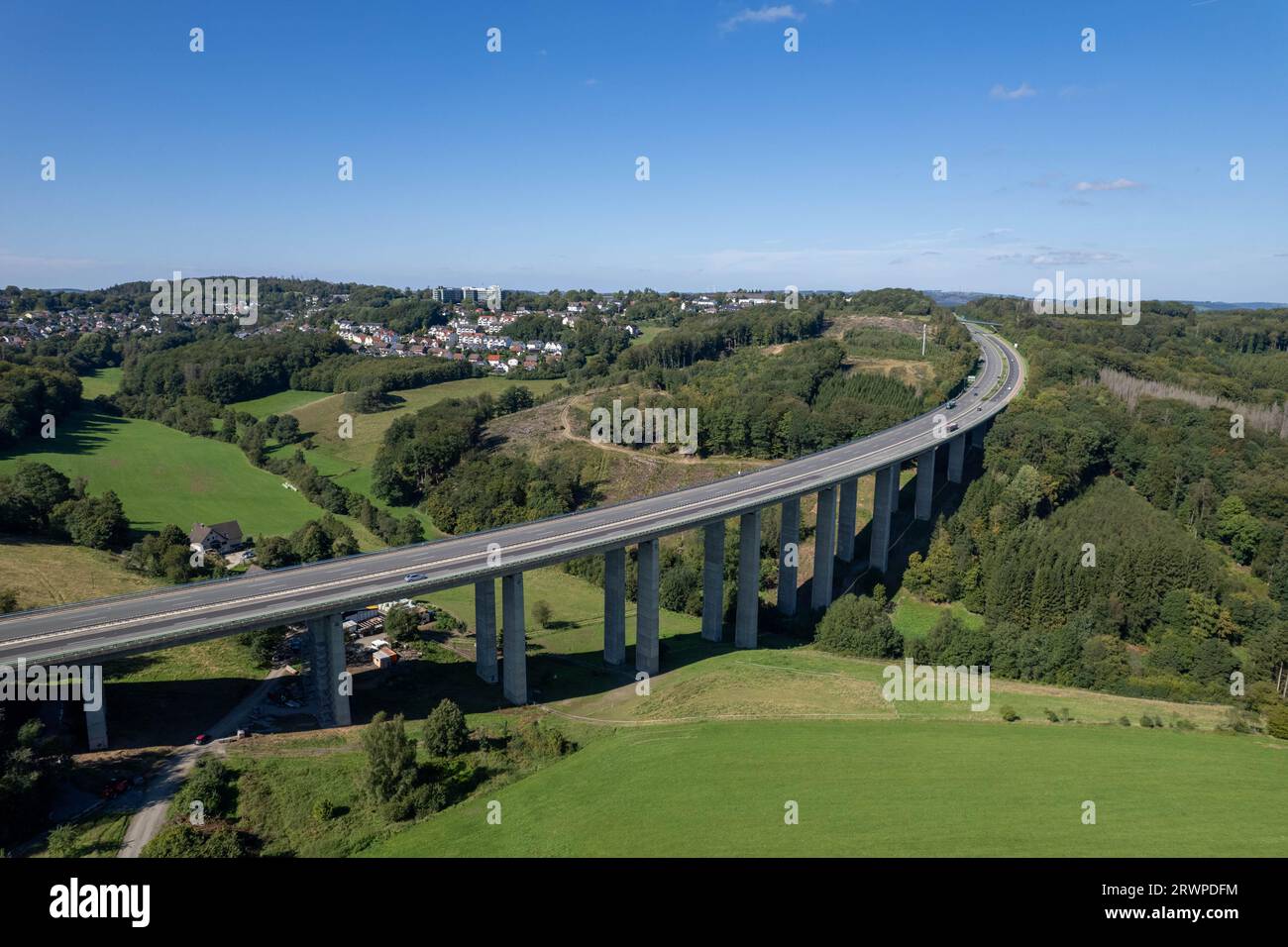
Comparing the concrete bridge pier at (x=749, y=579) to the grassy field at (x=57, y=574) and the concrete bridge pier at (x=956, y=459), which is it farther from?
the grassy field at (x=57, y=574)

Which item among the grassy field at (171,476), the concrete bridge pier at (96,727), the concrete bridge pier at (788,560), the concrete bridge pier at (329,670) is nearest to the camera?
the concrete bridge pier at (96,727)

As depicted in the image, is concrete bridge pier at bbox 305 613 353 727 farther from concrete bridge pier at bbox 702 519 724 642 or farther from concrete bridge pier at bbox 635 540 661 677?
concrete bridge pier at bbox 702 519 724 642

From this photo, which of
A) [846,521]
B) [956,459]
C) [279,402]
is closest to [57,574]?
[846,521]

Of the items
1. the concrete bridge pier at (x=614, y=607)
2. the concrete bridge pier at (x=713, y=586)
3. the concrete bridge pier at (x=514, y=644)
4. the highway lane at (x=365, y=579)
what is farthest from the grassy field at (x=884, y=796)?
the concrete bridge pier at (x=713, y=586)

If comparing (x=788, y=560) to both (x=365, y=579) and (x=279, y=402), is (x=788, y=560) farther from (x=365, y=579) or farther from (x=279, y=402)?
(x=279, y=402)

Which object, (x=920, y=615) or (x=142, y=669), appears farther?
(x=920, y=615)
